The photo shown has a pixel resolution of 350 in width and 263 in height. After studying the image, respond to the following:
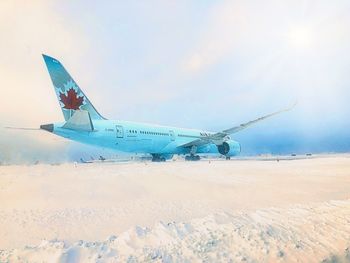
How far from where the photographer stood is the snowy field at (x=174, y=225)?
18.1ft

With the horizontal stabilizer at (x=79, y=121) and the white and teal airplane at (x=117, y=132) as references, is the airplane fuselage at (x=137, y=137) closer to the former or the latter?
the white and teal airplane at (x=117, y=132)

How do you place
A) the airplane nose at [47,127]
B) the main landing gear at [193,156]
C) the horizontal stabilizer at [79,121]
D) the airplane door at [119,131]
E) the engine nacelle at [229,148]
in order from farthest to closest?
the engine nacelle at [229,148]
the main landing gear at [193,156]
the airplane door at [119,131]
the horizontal stabilizer at [79,121]
the airplane nose at [47,127]

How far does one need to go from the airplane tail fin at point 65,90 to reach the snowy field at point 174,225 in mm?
17008

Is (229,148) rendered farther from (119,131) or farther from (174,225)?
(174,225)

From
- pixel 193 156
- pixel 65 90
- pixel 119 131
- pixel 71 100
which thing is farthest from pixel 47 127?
pixel 193 156

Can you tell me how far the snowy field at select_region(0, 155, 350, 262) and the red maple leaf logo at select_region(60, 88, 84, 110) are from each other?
56.4 feet

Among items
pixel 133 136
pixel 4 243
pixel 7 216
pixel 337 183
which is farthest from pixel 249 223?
pixel 133 136

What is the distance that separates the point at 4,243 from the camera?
19.6 ft

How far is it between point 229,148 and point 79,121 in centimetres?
1840

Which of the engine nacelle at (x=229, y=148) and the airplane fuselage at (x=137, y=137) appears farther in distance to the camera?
the engine nacelle at (x=229, y=148)

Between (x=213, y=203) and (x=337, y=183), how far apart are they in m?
6.07

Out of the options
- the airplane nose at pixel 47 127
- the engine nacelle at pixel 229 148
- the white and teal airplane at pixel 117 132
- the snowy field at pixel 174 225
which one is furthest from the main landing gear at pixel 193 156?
the snowy field at pixel 174 225

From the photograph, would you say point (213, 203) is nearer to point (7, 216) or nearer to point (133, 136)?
point (7, 216)

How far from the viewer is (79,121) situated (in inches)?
973
